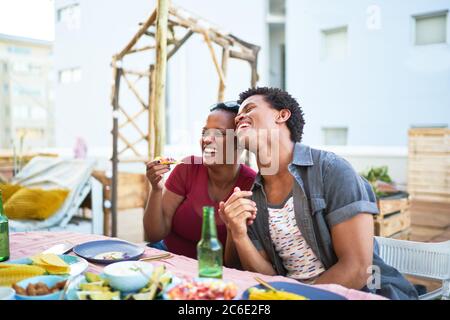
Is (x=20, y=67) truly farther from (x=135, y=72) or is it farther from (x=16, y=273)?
(x=16, y=273)

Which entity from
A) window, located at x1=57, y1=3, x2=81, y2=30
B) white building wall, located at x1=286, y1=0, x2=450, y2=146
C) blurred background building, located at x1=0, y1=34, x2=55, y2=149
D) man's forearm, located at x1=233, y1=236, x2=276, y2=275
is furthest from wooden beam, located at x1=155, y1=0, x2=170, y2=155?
blurred background building, located at x1=0, y1=34, x2=55, y2=149

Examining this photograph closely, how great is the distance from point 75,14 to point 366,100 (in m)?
6.05

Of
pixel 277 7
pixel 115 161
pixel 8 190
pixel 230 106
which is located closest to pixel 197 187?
pixel 230 106

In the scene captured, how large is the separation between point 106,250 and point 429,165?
7099mm

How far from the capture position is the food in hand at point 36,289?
3.50 feet

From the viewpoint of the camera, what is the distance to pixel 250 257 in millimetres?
1561

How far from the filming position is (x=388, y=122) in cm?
826

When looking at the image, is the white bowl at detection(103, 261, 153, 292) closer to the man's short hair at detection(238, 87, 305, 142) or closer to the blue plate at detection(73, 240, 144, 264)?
the blue plate at detection(73, 240, 144, 264)

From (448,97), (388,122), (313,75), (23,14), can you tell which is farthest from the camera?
(313,75)

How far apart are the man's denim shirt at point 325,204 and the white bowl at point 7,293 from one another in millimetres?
970

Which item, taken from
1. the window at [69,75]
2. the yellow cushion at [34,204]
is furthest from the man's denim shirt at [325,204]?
the window at [69,75]

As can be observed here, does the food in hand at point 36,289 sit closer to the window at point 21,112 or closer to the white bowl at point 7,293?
the white bowl at point 7,293

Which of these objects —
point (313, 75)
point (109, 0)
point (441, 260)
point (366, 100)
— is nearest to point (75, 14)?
point (109, 0)

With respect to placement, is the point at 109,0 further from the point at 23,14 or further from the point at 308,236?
the point at 308,236
